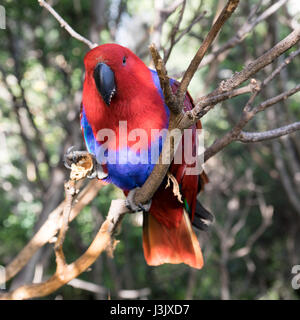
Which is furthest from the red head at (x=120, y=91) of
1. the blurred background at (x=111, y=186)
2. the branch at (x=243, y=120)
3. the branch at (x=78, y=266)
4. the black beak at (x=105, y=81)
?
the blurred background at (x=111, y=186)

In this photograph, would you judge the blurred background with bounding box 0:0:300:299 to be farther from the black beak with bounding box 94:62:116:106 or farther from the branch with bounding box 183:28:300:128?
the branch with bounding box 183:28:300:128

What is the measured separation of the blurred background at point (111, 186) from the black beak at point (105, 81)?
721mm

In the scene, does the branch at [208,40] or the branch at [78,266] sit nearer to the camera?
the branch at [208,40]

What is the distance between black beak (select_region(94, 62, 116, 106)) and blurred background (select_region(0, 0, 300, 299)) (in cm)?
72

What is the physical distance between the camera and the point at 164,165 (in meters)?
1.19

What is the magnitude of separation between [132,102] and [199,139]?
0.52 metres

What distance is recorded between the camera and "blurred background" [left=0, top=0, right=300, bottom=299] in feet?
9.39

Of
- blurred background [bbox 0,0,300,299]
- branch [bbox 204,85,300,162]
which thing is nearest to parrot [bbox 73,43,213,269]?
branch [bbox 204,85,300,162]

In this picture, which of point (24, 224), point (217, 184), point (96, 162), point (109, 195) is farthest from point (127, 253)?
point (96, 162)

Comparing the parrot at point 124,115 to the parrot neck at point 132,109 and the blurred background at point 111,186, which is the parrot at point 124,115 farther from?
the blurred background at point 111,186

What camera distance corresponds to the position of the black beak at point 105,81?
1396 mm

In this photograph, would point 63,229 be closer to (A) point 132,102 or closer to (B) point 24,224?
(A) point 132,102

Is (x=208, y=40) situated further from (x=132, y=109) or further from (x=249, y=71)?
(x=132, y=109)

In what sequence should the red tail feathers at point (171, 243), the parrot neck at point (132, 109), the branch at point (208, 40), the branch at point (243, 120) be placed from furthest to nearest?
the red tail feathers at point (171, 243) < the parrot neck at point (132, 109) < the branch at point (243, 120) < the branch at point (208, 40)
